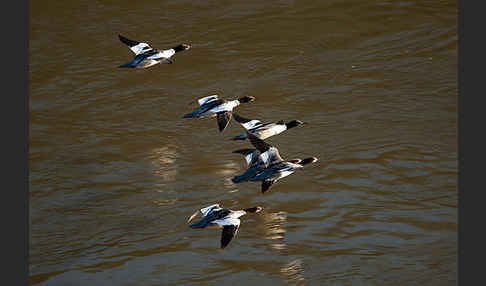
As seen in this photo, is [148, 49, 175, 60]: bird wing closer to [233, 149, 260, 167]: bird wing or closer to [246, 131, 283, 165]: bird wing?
[233, 149, 260, 167]: bird wing

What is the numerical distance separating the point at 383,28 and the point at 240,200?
16.8 ft

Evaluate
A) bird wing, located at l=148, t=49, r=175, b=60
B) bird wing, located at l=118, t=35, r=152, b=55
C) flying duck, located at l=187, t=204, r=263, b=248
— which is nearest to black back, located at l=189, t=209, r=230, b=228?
flying duck, located at l=187, t=204, r=263, b=248

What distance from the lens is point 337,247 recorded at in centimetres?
596

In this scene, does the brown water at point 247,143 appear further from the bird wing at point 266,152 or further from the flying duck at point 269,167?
the bird wing at point 266,152

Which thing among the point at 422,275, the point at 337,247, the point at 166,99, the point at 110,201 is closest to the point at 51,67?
the point at 166,99

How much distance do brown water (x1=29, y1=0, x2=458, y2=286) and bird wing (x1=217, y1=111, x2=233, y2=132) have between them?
24cm

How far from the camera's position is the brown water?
5.92m

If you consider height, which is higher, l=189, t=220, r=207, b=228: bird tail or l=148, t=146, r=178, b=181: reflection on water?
l=148, t=146, r=178, b=181: reflection on water

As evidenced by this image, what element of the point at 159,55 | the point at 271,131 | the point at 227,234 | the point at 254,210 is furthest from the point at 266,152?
the point at 159,55

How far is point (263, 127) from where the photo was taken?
7.81 meters

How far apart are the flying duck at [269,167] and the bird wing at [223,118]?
4.08 feet

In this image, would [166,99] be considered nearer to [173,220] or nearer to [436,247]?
[173,220]

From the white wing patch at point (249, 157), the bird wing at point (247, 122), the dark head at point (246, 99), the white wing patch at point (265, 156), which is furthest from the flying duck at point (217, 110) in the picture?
the white wing patch at point (265, 156)

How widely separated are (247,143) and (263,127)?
42 cm
